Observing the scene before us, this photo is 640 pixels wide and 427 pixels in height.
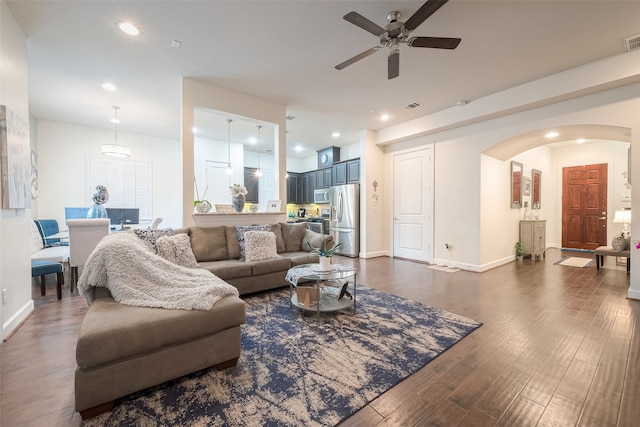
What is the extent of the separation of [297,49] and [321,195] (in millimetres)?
4664

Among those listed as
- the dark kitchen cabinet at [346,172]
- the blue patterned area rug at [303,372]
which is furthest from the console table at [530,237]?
the blue patterned area rug at [303,372]

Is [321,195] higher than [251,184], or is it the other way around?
[251,184]

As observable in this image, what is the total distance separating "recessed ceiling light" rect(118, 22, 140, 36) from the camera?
2637mm

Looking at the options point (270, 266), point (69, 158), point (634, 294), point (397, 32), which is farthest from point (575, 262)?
point (69, 158)

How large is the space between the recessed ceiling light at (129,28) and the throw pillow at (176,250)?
2.24m

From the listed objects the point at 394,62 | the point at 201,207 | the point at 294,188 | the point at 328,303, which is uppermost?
the point at 394,62

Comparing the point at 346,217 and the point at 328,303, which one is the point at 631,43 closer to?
the point at 328,303

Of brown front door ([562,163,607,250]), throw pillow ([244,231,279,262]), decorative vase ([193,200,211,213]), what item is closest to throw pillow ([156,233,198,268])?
throw pillow ([244,231,279,262])

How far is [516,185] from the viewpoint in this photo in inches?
229

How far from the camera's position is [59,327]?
2.57 metres

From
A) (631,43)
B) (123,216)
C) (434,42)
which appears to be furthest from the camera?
(123,216)

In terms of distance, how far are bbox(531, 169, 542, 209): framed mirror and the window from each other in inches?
382

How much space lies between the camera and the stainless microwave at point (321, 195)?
23.9 ft

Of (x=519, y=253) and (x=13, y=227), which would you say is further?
(x=519, y=253)
